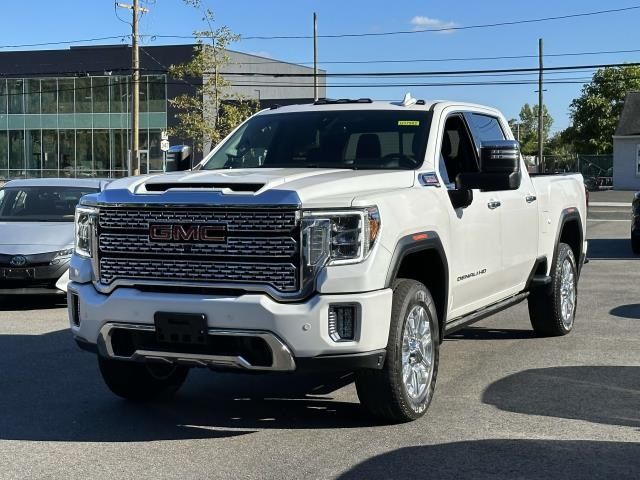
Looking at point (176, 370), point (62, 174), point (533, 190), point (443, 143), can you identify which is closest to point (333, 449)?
point (176, 370)

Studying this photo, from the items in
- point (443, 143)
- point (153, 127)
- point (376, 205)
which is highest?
point (153, 127)

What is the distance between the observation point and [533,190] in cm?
788

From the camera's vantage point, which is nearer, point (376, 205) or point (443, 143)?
point (376, 205)

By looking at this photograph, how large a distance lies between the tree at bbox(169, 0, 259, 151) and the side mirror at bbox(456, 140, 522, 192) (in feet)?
115

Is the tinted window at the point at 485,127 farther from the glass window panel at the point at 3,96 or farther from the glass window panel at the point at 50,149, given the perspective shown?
the glass window panel at the point at 3,96

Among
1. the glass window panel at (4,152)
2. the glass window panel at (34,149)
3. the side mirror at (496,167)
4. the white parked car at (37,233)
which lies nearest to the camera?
the side mirror at (496,167)

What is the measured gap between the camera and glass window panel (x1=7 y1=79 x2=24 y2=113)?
5897cm

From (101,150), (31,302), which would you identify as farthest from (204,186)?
(101,150)

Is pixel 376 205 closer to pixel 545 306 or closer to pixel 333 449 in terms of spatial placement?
pixel 333 449

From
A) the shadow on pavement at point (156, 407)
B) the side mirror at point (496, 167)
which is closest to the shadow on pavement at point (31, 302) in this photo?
the shadow on pavement at point (156, 407)

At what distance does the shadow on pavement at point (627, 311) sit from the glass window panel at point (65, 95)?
51.7 metres

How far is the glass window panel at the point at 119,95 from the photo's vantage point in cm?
5566

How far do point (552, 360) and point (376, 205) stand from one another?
Result: 3.18m

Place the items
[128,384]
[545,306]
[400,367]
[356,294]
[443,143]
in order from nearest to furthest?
1. [356,294]
2. [400,367]
3. [128,384]
4. [443,143]
5. [545,306]
